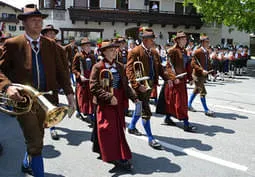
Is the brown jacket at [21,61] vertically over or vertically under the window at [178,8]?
under

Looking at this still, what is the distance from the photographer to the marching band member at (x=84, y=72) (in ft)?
22.4

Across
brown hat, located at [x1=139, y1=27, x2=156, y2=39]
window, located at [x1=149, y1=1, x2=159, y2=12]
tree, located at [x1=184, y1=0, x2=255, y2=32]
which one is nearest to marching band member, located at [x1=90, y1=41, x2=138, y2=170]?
brown hat, located at [x1=139, y1=27, x2=156, y2=39]

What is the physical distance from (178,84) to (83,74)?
2.18m

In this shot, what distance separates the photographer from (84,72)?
685 cm

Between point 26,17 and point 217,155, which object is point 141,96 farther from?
point 26,17

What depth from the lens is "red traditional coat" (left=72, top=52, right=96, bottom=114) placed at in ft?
22.4

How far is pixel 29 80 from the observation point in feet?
10.9

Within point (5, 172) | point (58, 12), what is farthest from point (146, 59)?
point (58, 12)

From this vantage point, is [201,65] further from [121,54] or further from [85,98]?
Answer: [85,98]

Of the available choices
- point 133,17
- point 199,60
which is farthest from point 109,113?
point 133,17

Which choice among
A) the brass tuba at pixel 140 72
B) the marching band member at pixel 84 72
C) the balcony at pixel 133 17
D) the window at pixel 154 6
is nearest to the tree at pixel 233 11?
the balcony at pixel 133 17

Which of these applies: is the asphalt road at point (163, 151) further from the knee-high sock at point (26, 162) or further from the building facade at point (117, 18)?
the building facade at point (117, 18)

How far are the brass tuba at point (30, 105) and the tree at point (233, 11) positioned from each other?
17428 millimetres

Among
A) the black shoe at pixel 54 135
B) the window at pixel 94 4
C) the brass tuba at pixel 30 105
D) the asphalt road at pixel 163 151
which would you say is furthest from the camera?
the window at pixel 94 4
